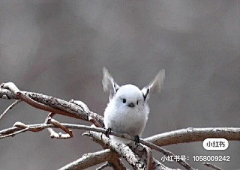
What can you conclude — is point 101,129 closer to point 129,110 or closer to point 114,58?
point 129,110

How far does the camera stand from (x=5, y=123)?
3.73ft

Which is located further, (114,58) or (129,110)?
(114,58)

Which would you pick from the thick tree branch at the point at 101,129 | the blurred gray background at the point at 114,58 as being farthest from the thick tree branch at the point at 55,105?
the blurred gray background at the point at 114,58

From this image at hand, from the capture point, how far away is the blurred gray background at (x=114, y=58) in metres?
1.08

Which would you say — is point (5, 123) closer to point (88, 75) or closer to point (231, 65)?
point (88, 75)

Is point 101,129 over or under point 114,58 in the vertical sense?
under

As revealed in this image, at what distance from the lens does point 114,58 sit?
1164mm

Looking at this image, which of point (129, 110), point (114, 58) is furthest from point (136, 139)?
point (114, 58)

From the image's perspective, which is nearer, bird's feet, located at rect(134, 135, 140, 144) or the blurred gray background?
bird's feet, located at rect(134, 135, 140, 144)

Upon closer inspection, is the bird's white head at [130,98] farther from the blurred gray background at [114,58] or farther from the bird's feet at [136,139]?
the blurred gray background at [114,58]

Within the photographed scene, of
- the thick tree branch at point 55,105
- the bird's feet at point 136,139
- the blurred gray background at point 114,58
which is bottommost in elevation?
the bird's feet at point 136,139

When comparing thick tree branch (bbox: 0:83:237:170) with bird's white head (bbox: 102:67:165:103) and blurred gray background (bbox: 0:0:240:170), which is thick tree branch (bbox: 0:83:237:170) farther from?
blurred gray background (bbox: 0:0:240:170)

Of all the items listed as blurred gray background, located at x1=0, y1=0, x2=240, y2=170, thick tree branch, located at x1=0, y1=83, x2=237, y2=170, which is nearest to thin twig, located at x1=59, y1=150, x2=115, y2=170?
thick tree branch, located at x1=0, y1=83, x2=237, y2=170

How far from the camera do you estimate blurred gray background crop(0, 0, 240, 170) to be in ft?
3.53
